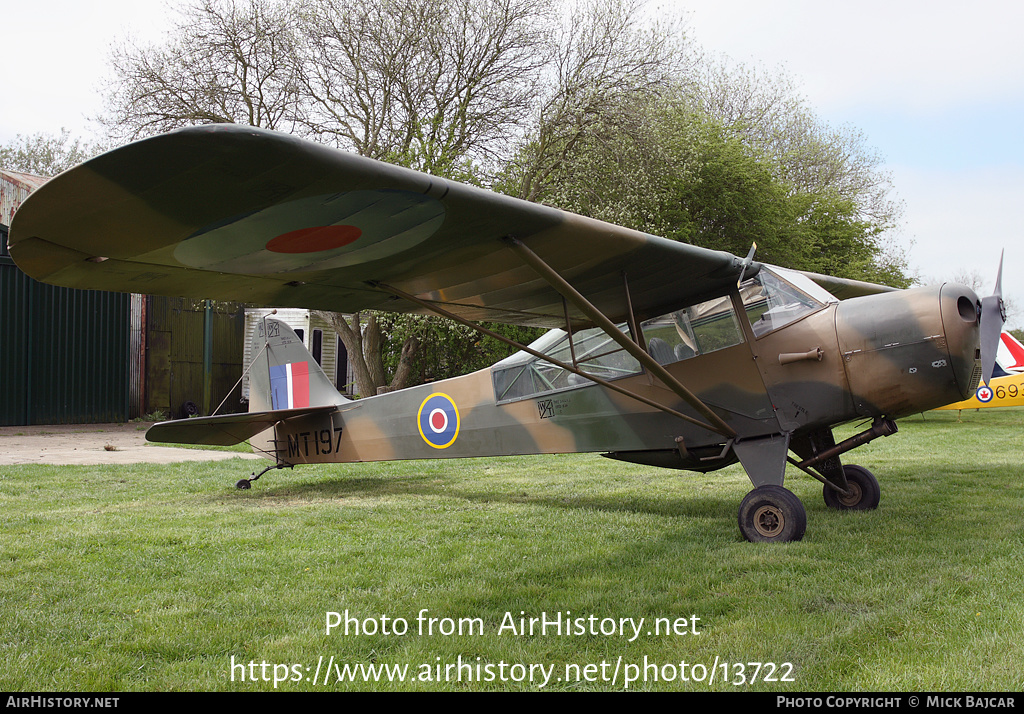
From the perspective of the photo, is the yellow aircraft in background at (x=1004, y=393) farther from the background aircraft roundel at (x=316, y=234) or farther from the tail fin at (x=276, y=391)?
the background aircraft roundel at (x=316, y=234)

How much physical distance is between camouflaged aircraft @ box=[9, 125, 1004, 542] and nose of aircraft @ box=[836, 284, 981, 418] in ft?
0.05

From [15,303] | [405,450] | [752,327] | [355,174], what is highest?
[15,303]

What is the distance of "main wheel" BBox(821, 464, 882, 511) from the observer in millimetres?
6520

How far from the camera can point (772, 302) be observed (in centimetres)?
579

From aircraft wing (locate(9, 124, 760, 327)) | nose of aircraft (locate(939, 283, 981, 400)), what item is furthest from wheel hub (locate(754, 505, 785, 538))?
aircraft wing (locate(9, 124, 760, 327))

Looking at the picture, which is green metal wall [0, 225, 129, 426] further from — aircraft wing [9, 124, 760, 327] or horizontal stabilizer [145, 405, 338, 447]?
aircraft wing [9, 124, 760, 327]

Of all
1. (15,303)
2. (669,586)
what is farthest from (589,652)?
(15,303)

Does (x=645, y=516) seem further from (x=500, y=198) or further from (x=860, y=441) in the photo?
(x=500, y=198)

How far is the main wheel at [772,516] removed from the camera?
5055 millimetres

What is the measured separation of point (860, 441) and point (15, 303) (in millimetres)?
20998

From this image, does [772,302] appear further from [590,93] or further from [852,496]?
[590,93]

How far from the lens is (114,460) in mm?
11773

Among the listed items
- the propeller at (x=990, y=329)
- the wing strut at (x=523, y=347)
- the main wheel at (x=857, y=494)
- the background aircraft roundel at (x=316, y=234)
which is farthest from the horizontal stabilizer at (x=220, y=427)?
the propeller at (x=990, y=329)

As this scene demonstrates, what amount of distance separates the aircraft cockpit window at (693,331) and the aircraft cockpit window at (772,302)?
0.15 metres
